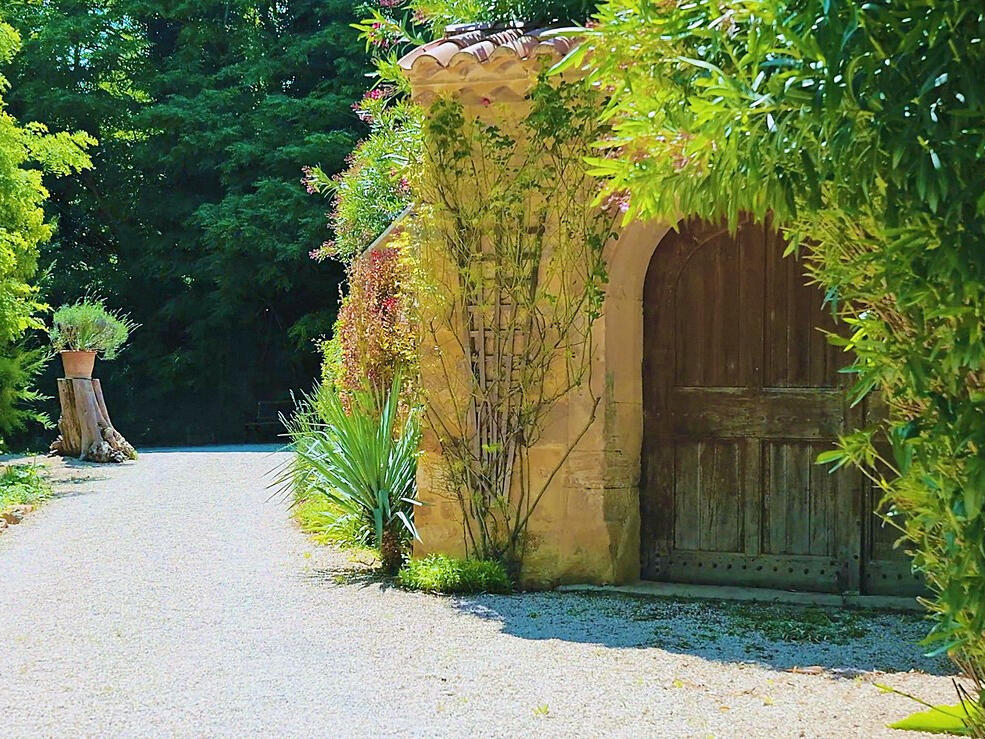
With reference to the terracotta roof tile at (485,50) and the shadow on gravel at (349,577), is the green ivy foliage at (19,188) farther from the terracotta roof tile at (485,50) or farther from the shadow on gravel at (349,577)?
the terracotta roof tile at (485,50)

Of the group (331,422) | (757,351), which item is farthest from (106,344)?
(757,351)

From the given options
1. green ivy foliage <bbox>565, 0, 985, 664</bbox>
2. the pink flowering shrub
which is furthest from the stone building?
Result: green ivy foliage <bbox>565, 0, 985, 664</bbox>

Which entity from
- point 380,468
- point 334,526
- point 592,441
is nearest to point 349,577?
point 380,468

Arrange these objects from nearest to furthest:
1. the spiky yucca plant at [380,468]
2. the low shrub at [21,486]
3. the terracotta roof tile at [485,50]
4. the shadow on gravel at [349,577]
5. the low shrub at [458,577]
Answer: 1. the terracotta roof tile at [485,50]
2. the low shrub at [458,577]
3. the shadow on gravel at [349,577]
4. the spiky yucca plant at [380,468]
5. the low shrub at [21,486]

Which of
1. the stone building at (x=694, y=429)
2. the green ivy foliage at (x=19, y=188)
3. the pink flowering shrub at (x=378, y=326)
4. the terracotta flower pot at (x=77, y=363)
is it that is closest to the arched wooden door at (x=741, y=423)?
the stone building at (x=694, y=429)

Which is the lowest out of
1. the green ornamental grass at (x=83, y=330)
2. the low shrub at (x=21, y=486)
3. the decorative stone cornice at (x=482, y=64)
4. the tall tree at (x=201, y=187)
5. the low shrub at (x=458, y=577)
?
the low shrub at (x=458, y=577)

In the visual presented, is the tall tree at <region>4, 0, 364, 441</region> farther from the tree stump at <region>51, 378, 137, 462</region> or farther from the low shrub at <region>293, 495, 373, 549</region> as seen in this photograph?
the low shrub at <region>293, 495, 373, 549</region>

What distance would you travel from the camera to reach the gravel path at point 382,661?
386cm

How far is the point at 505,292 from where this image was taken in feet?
20.7

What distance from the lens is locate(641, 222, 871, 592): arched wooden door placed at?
618 centimetres

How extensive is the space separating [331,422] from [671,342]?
8.08 ft

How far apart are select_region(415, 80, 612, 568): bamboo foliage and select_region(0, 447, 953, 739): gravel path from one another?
28.4 inches

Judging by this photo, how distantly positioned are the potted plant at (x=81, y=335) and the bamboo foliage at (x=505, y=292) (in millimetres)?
10226

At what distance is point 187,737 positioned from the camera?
370cm
